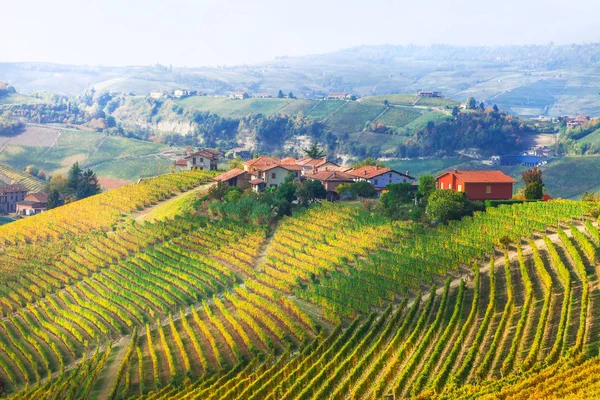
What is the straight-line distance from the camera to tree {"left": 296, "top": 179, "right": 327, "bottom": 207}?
221 ft

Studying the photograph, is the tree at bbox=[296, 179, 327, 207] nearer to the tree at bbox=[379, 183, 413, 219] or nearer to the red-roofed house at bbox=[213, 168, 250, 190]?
the tree at bbox=[379, 183, 413, 219]

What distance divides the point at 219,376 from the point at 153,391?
3.10 meters

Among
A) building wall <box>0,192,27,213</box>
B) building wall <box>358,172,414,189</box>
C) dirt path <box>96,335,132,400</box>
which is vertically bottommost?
building wall <box>0,192,27,213</box>

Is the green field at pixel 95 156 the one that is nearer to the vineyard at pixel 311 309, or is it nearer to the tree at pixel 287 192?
the tree at pixel 287 192

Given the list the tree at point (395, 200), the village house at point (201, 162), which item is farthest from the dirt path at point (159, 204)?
the tree at point (395, 200)

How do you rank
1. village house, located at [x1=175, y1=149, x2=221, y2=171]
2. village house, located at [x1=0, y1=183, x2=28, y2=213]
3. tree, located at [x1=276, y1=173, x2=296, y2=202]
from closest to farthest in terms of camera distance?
tree, located at [x1=276, y1=173, x2=296, y2=202] → village house, located at [x1=175, y1=149, x2=221, y2=171] → village house, located at [x1=0, y1=183, x2=28, y2=213]

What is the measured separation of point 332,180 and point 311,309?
1223 inches

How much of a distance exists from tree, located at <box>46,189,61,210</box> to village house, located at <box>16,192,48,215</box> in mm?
4787

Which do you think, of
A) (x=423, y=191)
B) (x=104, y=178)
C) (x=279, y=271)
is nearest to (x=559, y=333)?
(x=279, y=271)

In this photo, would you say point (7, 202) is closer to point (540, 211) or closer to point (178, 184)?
point (178, 184)

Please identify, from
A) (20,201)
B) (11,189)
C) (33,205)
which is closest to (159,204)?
(33,205)

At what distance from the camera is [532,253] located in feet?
152

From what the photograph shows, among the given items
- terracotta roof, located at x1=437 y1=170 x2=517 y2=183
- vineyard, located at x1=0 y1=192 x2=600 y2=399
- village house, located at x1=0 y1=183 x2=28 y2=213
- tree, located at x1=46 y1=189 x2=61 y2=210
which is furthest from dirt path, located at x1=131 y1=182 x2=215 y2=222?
village house, located at x1=0 y1=183 x2=28 y2=213

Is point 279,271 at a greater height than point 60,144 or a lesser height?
greater
